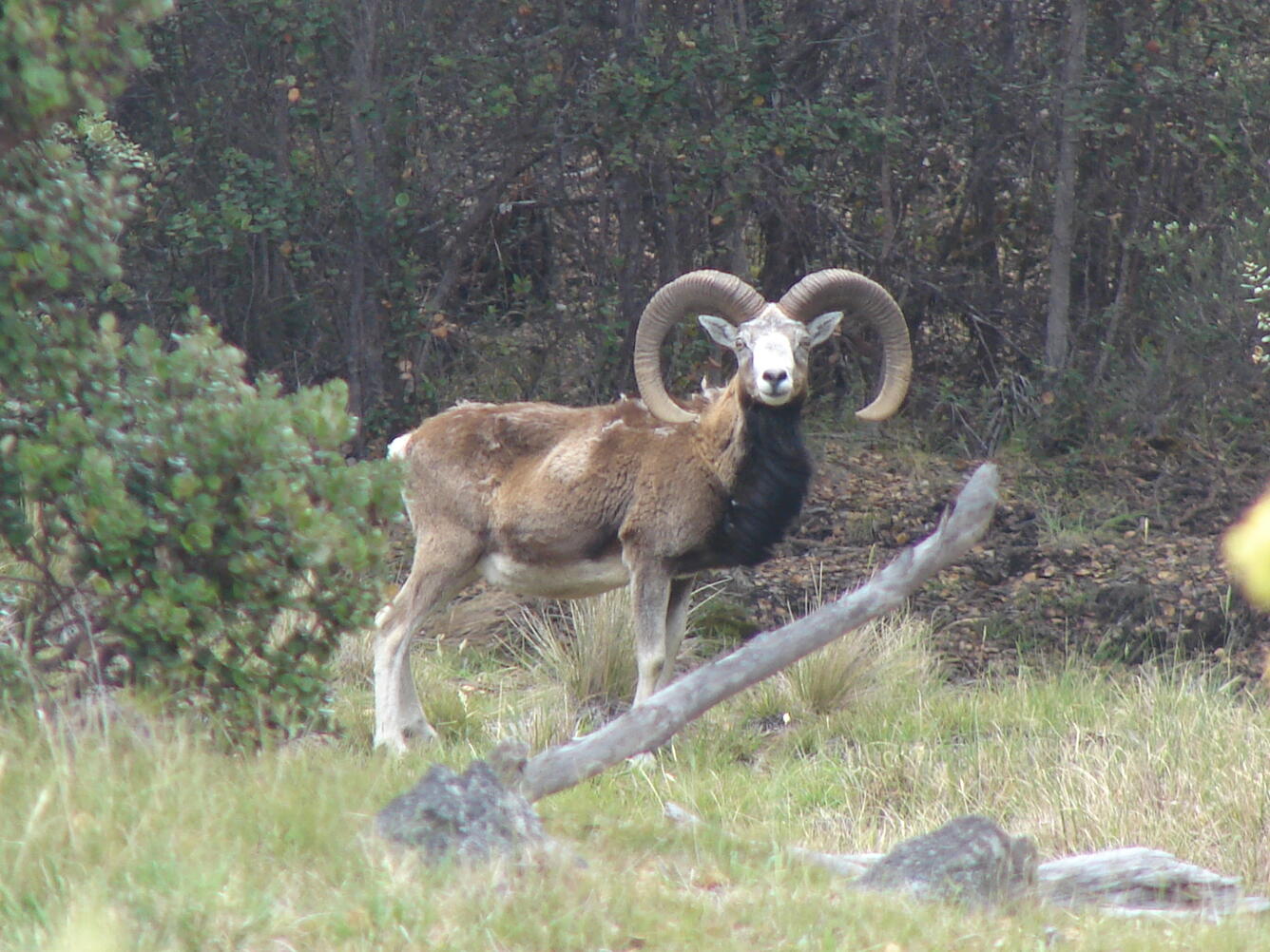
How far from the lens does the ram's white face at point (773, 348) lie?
8.34 meters

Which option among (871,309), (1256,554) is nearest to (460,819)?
(1256,554)

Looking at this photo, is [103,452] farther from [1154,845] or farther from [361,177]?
[361,177]

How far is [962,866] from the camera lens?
16.9 ft

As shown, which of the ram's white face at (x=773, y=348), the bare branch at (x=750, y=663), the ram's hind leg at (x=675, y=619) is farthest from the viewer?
the ram's hind leg at (x=675, y=619)

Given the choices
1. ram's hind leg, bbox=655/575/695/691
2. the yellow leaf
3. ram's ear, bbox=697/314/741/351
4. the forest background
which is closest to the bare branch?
ram's hind leg, bbox=655/575/695/691

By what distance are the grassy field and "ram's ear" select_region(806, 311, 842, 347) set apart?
1.87m

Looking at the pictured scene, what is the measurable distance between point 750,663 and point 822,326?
3.65 m

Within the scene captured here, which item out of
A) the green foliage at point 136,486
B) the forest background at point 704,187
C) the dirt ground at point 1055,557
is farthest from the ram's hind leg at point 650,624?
the forest background at point 704,187

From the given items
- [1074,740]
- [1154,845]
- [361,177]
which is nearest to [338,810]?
[1154,845]

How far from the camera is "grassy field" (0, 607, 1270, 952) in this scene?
13.6 feet

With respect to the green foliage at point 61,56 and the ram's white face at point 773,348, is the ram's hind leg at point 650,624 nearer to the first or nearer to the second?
the ram's white face at point 773,348

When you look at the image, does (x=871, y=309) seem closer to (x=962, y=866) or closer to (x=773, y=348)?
(x=773, y=348)

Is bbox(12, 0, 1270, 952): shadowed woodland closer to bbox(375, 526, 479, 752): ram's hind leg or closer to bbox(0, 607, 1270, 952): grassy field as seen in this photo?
bbox(0, 607, 1270, 952): grassy field

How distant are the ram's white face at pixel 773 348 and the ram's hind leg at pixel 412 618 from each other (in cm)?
181
